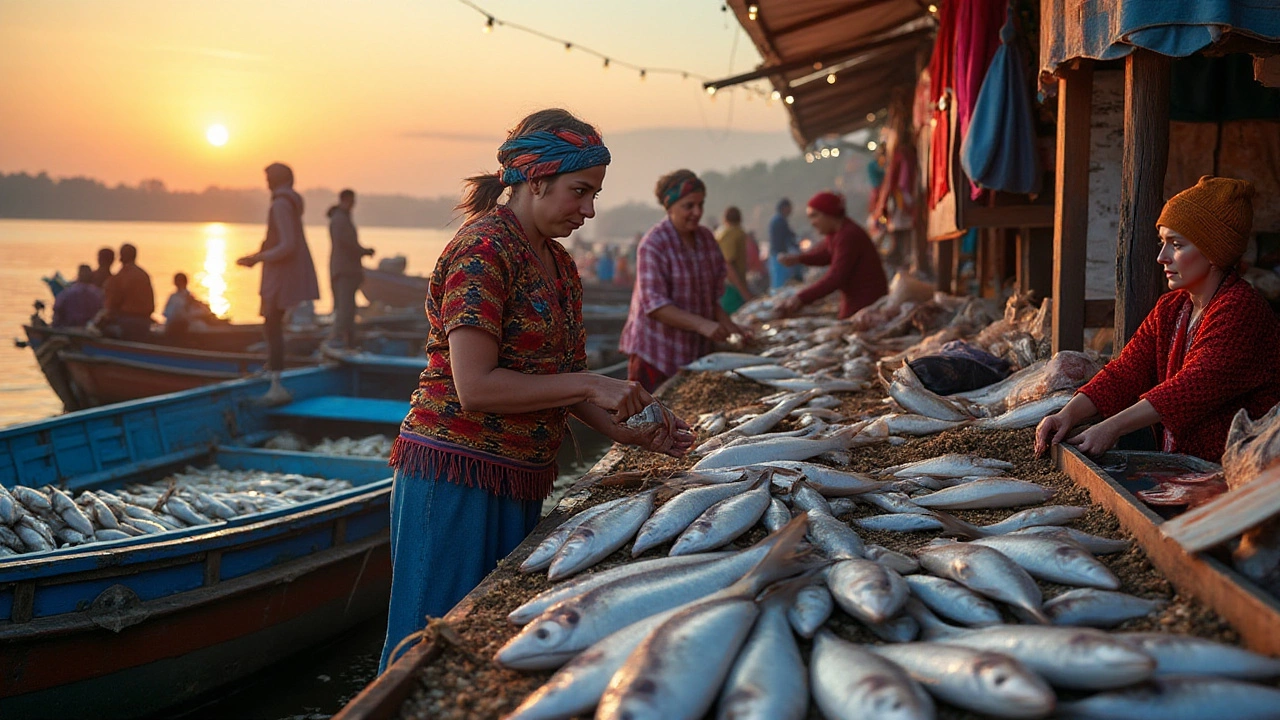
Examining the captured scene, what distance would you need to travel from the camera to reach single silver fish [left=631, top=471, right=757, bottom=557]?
2895 mm

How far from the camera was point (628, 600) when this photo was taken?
2273 millimetres

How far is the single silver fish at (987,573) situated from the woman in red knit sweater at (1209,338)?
3.83 feet

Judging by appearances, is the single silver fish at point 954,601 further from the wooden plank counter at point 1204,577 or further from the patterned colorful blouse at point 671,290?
the patterned colorful blouse at point 671,290

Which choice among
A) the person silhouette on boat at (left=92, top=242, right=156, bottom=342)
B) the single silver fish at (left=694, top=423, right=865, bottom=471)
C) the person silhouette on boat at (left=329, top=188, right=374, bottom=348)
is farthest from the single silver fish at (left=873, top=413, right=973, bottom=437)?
the person silhouette on boat at (left=92, top=242, right=156, bottom=342)

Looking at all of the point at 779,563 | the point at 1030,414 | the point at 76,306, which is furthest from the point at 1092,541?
the point at 76,306

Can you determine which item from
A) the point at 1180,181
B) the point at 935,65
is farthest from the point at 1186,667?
the point at 935,65

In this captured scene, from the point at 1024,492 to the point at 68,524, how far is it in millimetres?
4989

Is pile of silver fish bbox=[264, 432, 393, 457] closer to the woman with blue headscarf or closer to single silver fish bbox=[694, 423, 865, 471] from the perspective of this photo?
single silver fish bbox=[694, 423, 865, 471]

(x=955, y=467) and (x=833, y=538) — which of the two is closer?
(x=833, y=538)

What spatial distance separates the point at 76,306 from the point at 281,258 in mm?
6607

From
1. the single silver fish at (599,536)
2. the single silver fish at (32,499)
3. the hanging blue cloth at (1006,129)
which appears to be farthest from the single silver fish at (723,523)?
the single silver fish at (32,499)

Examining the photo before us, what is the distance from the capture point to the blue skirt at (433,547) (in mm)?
2988

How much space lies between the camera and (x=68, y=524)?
5395 millimetres

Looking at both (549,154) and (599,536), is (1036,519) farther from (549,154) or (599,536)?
(549,154)
